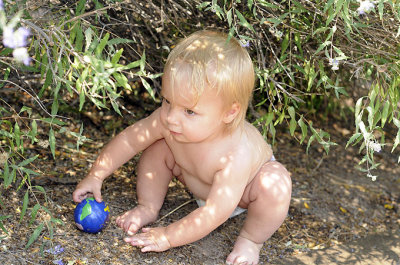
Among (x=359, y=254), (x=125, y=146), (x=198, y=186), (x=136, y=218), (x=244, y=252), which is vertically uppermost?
(x=125, y=146)

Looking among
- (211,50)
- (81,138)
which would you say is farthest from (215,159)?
(81,138)

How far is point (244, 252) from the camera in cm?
276

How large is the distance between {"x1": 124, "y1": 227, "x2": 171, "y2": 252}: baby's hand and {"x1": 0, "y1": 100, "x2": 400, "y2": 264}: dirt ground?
0.05m

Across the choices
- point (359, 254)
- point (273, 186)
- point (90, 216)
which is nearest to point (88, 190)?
point (90, 216)

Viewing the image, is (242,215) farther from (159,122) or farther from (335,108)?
(335,108)

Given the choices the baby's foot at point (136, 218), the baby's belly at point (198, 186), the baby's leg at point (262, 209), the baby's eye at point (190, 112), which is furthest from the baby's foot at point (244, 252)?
the baby's eye at point (190, 112)

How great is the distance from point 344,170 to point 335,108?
0.75 metres

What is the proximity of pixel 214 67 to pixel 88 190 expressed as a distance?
84 cm

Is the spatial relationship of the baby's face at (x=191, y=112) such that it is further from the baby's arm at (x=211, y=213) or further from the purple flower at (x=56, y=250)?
the purple flower at (x=56, y=250)

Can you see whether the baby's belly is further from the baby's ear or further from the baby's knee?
the baby's ear

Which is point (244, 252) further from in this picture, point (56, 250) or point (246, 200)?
point (56, 250)

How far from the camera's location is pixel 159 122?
2.84m

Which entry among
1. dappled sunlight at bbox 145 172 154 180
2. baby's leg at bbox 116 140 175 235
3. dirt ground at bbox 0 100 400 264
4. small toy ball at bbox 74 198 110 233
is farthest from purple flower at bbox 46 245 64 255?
dappled sunlight at bbox 145 172 154 180

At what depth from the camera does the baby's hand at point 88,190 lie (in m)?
2.77
